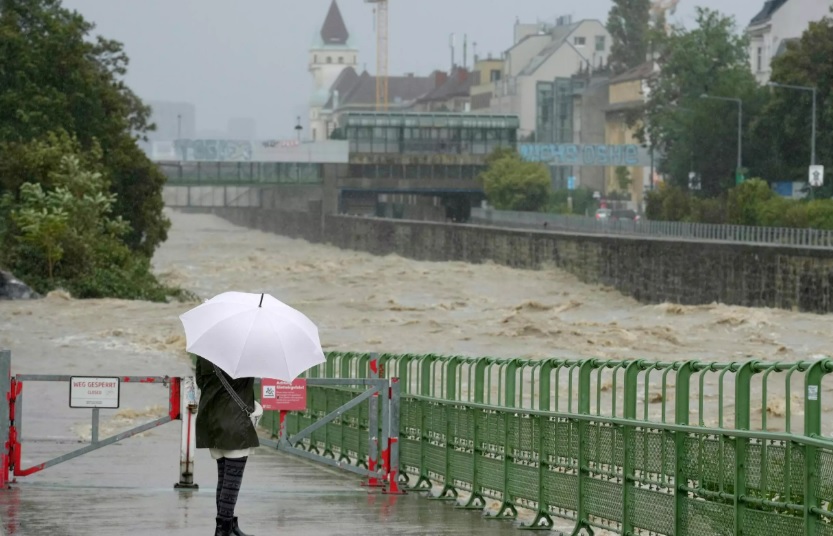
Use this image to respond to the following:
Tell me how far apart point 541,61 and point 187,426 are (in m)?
170

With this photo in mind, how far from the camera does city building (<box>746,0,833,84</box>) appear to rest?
115875 millimetres

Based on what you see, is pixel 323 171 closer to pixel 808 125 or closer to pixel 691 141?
pixel 691 141

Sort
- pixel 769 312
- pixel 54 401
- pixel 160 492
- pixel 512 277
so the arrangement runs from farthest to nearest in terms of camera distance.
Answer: pixel 512 277 < pixel 769 312 < pixel 54 401 < pixel 160 492

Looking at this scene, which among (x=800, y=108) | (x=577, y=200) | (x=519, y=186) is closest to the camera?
Answer: (x=800, y=108)

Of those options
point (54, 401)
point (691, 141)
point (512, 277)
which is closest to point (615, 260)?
point (512, 277)

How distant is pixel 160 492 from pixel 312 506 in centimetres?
165

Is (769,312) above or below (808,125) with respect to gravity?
below

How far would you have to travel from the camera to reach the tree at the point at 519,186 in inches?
5197

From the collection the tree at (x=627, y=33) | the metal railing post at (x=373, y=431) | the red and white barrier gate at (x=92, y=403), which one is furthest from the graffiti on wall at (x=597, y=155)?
the red and white barrier gate at (x=92, y=403)

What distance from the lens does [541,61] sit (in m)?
183

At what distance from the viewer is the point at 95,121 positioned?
71812mm

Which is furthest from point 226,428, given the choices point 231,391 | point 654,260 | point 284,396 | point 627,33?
point 627,33

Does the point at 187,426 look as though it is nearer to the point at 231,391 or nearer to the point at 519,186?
the point at 231,391

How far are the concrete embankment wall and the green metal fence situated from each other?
37572 mm
